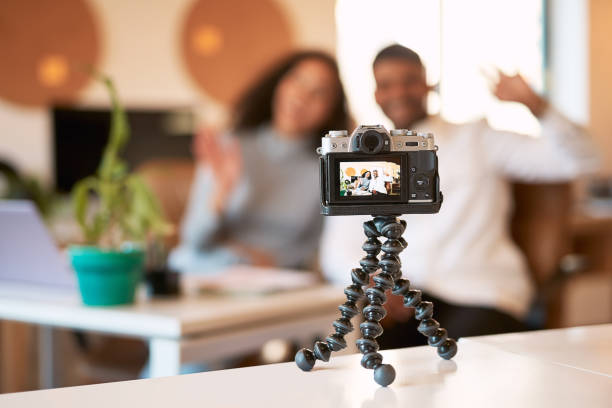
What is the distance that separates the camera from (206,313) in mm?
1275

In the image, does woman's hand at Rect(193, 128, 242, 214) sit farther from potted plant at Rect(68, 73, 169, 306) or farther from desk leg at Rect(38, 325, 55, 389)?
potted plant at Rect(68, 73, 169, 306)

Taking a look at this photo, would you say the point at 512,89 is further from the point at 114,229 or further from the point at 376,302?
the point at 376,302

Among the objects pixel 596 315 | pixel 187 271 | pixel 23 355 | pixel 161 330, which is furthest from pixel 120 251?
pixel 596 315

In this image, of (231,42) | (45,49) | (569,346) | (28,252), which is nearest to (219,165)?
(28,252)

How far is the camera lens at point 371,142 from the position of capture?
0.78 m

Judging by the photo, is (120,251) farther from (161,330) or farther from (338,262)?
(338,262)

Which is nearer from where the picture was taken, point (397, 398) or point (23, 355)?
point (397, 398)

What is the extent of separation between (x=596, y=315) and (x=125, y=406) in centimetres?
271

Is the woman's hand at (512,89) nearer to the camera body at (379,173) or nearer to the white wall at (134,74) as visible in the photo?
the camera body at (379,173)

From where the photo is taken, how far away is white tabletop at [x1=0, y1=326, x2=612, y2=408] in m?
0.70

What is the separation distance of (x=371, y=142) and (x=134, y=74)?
3840mm

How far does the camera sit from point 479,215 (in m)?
2.02

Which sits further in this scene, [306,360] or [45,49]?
[45,49]

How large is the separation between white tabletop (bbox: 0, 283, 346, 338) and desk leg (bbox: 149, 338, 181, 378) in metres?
0.02
